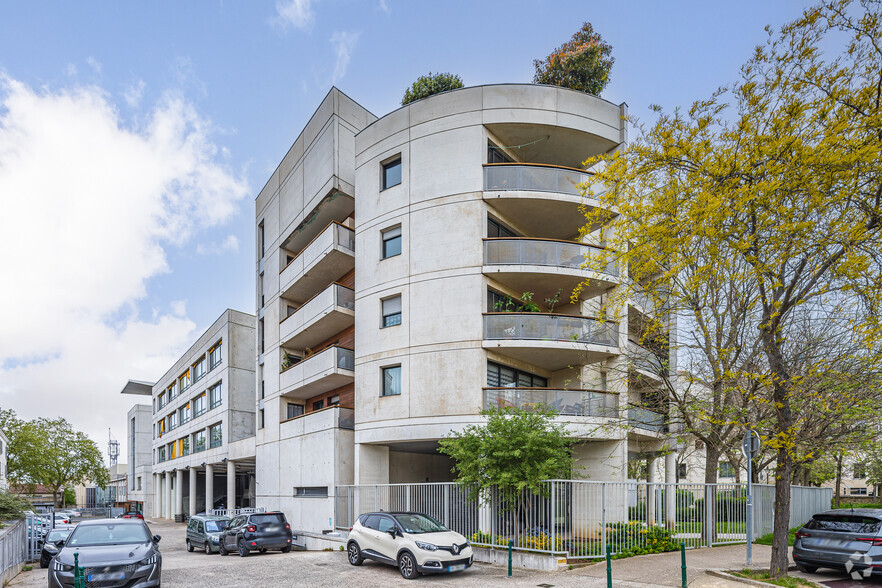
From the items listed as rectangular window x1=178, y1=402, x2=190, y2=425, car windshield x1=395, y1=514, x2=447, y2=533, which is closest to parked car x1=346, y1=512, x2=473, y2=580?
car windshield x1=395, y1=514, x2=447, y2=533

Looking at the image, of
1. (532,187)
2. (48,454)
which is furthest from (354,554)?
(48,454)

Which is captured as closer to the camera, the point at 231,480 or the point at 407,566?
the point at 407,566

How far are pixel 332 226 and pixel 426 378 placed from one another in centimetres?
792

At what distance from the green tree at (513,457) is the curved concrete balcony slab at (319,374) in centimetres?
828

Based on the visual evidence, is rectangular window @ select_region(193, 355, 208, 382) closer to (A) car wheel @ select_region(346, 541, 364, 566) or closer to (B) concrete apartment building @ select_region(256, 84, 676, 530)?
(B) concrete apartment building @ select_region(256, 84, 676, 530)

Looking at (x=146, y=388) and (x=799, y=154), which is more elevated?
(x=799, y=154)

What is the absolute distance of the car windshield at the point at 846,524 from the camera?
1360 cm

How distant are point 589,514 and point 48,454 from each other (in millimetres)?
60844

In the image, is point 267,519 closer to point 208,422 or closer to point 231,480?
A: point 231,480

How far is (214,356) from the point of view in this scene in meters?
45.1

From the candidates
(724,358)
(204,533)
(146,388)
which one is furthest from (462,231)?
(146,388)

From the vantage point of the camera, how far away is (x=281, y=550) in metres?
22.4

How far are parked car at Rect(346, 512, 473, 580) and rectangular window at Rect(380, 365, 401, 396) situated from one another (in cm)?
569

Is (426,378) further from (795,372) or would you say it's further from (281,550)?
(795,372)
